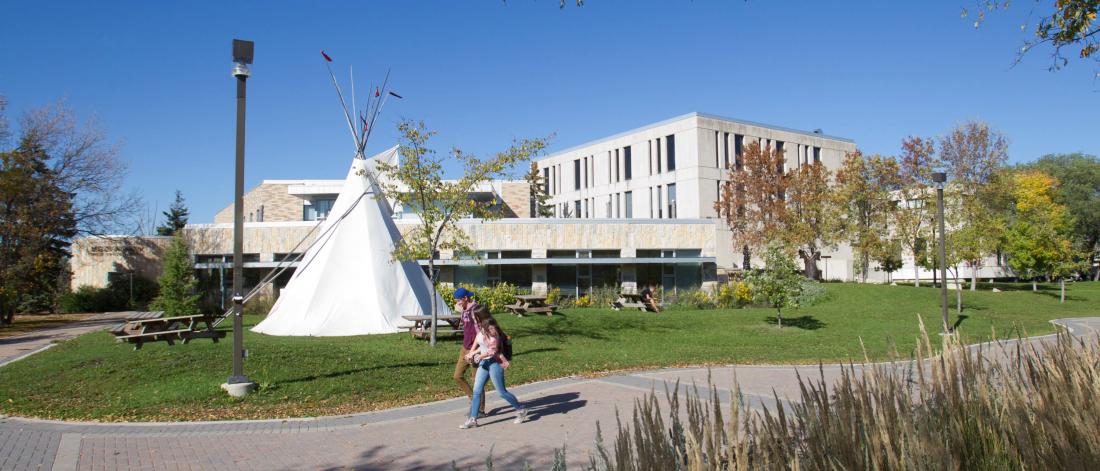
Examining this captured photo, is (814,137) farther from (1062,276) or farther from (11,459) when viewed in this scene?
(11,459)

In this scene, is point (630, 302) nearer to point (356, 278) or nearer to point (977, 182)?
point (356, 278)

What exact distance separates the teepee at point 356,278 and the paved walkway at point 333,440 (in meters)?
9.16

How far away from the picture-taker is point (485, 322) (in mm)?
9055

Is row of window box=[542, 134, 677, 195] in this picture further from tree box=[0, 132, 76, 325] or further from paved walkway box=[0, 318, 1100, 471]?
paved walkway box=[0, 318, 1100, 471]

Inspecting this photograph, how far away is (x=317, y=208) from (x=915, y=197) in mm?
33092

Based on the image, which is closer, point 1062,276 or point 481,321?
point 481,321

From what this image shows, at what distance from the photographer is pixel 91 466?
283 inches

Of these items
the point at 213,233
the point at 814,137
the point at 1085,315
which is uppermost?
the point at 814,137

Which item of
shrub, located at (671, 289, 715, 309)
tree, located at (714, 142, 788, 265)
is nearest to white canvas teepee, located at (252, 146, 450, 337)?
shrub, located at (671, 289, 715, 309)

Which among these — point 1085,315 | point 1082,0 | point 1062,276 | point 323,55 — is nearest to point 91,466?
point 1082,0

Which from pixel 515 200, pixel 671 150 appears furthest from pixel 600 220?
pixel 671 150

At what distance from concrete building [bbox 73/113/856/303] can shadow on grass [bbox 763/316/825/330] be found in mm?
7879

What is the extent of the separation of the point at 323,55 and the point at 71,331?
11.3 meters

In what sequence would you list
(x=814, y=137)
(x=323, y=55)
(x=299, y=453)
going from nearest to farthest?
1. (x=299, y=453)
2. (x=323, y=55)
3. (x=814, y=137)
